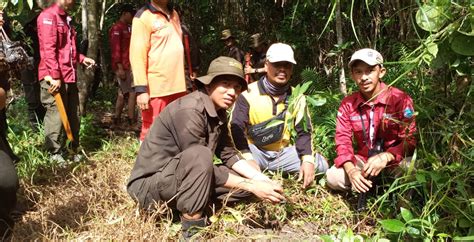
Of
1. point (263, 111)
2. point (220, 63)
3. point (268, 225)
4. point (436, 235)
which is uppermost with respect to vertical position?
point (220, 63)

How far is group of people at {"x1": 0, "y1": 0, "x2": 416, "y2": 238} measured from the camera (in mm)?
2812

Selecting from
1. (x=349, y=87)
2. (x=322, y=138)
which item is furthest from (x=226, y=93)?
(x=349, y=87)

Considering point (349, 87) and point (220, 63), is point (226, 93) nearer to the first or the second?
point (220, 63)

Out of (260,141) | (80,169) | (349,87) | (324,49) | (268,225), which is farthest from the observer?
(324,49)

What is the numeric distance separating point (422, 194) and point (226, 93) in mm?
1329

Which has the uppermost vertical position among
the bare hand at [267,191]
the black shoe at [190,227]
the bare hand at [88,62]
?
the bare hand at [88,62]

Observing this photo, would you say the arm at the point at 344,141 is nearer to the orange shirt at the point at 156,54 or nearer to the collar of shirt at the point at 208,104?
the collar of shirt at the point at 208,104

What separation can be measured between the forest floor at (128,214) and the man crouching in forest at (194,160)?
0.12 metres

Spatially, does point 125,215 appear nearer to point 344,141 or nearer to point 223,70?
point 223,70

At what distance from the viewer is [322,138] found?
431cm

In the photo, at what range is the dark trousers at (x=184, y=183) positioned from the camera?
107 inches

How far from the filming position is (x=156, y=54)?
3594 mm

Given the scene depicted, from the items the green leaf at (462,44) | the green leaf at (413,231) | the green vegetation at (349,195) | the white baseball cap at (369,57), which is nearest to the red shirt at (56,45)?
the green vegetation at (349,195)

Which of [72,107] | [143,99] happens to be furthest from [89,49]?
[143,99]
